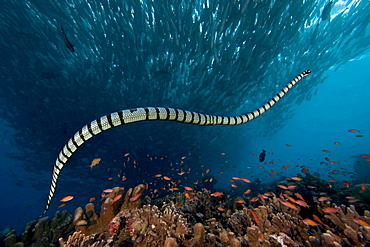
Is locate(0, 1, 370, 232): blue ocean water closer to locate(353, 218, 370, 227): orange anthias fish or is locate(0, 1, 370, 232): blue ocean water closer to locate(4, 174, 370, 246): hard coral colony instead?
locate(4, 174, 370, 246): hard coral colony

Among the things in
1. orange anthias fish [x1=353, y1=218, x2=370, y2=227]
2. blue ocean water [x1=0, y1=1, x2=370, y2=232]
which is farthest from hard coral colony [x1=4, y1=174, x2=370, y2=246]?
blue ocean water [x1=0, y1=1, x2=370, y2=232]

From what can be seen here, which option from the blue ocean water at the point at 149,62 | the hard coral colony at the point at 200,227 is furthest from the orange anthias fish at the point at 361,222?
the blue ocean water at the point at 149,62

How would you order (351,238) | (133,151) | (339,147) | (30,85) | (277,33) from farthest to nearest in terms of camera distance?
(339,147) < (133,151) < (30,85) < (277,33) < (351,238)

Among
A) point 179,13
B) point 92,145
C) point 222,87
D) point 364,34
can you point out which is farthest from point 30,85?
point 364,34

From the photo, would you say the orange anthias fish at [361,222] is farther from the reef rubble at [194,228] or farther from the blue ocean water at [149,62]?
the blue ocean water at [149,62]

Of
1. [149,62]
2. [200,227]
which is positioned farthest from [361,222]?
[149,62]

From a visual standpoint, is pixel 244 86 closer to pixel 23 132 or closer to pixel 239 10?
pixel 239 10

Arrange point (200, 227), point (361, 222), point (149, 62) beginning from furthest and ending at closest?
point (149, 62) → point (361, 222) → point (200, 227)

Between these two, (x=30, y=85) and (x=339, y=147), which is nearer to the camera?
(x=30, y=85)

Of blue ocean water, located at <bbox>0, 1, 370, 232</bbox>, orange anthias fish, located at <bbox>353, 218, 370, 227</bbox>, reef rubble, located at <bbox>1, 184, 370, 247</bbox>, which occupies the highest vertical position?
blue ocean water, located at <bbox>0, 1, 370, 232</bbox>

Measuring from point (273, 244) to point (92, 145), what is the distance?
14.4 metres

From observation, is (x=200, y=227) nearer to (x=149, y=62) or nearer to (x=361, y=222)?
(x=361, y=222)

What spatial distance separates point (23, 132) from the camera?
14773mm

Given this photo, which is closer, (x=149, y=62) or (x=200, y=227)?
(x=200, y=227)
